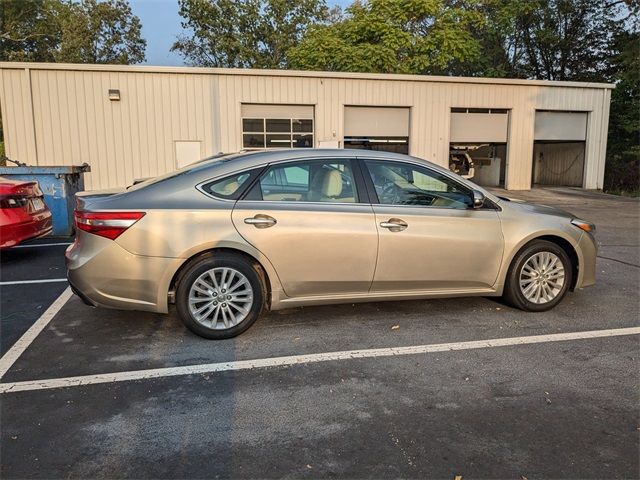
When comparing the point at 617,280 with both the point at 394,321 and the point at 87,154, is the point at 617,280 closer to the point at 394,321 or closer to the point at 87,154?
the point at 394,321

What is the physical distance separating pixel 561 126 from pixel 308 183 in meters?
18.2

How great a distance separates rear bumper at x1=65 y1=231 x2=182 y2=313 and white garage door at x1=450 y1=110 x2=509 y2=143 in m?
16.3

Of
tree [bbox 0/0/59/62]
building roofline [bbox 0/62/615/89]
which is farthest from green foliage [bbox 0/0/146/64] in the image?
building roofline [bbox 0/62/615/89]

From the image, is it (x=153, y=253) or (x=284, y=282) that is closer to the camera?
(x=153, y=253)

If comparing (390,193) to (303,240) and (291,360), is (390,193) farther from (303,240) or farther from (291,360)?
(291,360)

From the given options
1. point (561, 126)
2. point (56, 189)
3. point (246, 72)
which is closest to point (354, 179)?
point (56, 189)

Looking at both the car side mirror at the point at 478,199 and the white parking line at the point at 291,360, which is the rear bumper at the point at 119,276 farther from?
the car side mirror at the point at 478,199

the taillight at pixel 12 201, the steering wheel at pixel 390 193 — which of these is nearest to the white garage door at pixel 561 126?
the steering wheel at pixel 390 193

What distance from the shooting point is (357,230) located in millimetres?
4398

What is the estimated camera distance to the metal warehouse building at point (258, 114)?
51.6ft

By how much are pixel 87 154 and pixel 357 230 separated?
14117 mm

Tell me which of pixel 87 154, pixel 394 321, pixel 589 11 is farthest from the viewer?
pixel 589 11

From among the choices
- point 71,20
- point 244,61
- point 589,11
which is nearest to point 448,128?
point 589,11

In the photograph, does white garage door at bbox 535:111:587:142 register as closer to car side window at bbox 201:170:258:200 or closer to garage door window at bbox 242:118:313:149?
garage door window at bbox 242:118:313:149
